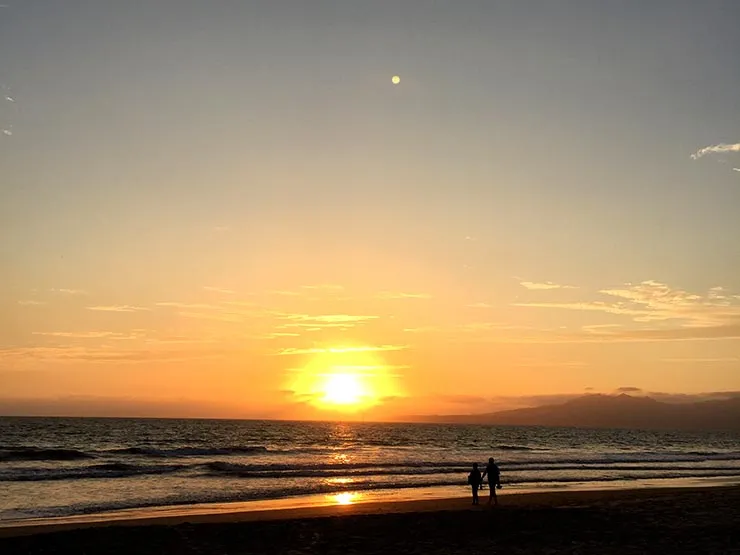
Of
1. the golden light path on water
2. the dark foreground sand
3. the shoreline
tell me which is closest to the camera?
the dark foreground sand

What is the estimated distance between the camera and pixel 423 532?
20.3 metres

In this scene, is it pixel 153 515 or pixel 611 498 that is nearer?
pixel 153 515

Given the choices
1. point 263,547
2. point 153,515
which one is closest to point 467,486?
point 153,515

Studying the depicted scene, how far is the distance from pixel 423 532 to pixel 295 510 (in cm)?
708

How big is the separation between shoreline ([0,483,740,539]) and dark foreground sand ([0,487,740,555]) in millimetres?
134

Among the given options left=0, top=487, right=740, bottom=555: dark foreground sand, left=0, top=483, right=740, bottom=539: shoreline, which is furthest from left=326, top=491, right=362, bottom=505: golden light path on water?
left=0, top=487, right=740, bottom=555: dark foreground sand

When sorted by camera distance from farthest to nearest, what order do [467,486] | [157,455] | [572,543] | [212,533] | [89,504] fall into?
[157,455] < [467,486] < [89,504] < [212,533] < [572,543]

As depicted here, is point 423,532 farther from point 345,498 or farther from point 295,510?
point 345,498

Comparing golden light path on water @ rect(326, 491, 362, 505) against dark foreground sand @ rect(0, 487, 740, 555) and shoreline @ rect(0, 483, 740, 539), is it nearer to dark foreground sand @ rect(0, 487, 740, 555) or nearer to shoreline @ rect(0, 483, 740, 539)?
shoreline @ rect(0, 483, 740, 539)

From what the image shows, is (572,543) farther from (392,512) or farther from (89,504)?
(89,504)

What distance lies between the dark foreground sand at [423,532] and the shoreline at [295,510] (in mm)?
134

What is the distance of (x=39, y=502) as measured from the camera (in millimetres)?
28312

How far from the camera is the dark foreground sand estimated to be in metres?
18.0

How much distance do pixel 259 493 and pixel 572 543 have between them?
18605 millimetres
